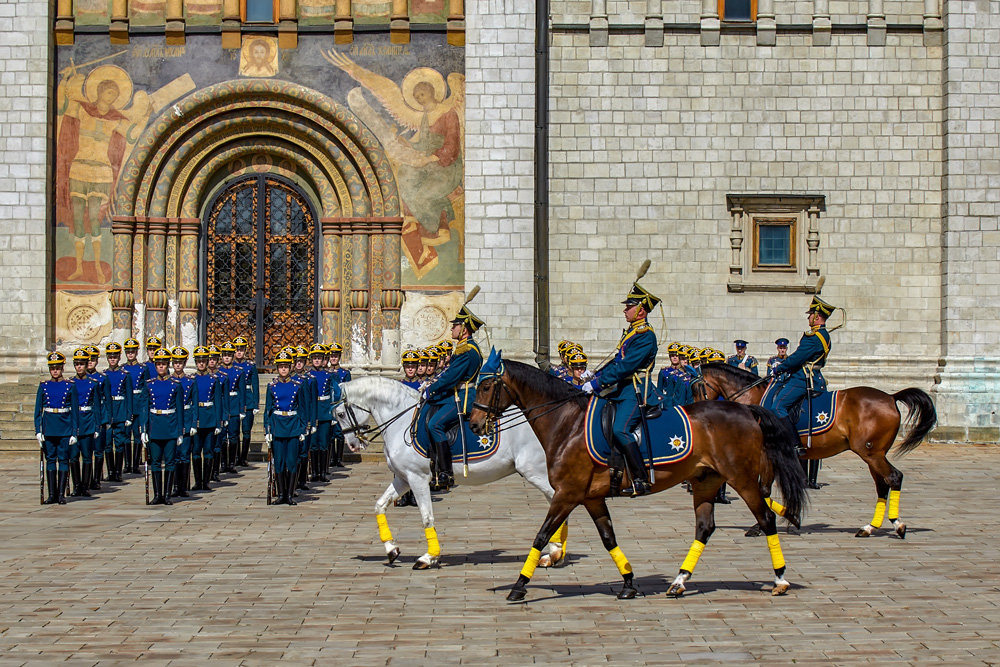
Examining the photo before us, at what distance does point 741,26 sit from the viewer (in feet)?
79.4

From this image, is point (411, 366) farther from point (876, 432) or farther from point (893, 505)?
point (893, 505)

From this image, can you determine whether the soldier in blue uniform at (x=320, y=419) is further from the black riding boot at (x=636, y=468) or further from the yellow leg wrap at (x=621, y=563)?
the yellow leg wrap at (x=621, y=563)

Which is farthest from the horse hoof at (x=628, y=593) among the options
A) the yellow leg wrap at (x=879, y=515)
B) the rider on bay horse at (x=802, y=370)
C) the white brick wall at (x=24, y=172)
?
the white brick wall at (x=24, y=172)

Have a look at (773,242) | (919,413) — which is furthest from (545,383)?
(773,242)

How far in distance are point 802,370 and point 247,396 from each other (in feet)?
29.1

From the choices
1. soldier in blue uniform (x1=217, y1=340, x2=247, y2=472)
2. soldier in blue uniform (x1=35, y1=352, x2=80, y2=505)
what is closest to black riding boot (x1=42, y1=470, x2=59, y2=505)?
soldier in blue uniform (x1=35, y1=352, x2=80, y2=505)

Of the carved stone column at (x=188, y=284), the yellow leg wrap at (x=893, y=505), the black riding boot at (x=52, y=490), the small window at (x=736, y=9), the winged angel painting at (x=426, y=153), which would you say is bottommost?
the black riding boot at (x=52, y=490)

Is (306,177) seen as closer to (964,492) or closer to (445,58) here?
(445,58)

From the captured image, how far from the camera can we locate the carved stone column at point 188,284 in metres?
25.0

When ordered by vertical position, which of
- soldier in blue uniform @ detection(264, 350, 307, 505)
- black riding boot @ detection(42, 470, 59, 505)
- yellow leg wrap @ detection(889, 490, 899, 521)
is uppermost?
soldier in blue uniform @ detection(264, 350, 307, 505)

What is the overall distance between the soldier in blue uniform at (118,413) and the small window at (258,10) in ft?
30.5

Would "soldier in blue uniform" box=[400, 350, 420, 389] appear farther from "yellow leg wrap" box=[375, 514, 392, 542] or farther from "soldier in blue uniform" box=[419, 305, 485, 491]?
"yellow leg wrap" box=[375, 514, 392, 542]

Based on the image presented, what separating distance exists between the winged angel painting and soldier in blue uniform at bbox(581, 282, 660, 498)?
1422cm

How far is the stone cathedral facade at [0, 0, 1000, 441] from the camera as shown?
23.9 m
